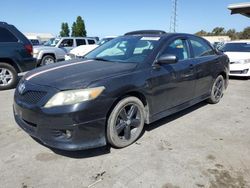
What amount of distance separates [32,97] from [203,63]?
3.28 meters

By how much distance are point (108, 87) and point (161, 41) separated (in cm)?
146

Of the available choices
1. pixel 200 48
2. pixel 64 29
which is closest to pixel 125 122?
pixel 200 48

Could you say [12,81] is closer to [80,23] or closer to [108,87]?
[108,87]

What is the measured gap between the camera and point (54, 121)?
9.56 ft

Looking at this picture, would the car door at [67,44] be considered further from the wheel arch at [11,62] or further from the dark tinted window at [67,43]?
the wheel arch at [11,62]

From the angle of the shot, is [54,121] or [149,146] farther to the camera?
[149,146]

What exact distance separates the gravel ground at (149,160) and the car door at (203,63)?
2.79 ft

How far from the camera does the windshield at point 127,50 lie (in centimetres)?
392

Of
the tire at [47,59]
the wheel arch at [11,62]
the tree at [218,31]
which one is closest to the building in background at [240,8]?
the tire at [47,59]

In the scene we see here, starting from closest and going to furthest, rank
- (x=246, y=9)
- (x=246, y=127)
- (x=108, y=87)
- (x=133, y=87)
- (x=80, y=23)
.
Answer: (x=108, y=87) < (x=133, y=87) < (x=246, y=127) < (x=246, y=9) < (x=80, y=23)

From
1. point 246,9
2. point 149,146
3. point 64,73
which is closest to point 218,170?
point 149,146

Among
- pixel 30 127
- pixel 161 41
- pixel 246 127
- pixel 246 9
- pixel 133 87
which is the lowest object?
pixel 246 127

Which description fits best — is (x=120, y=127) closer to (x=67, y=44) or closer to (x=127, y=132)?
(x=127, y=132)

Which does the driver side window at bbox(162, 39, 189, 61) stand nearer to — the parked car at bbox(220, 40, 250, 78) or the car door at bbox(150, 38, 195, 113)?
the car door at bbox(150, 38, 195, 113)
